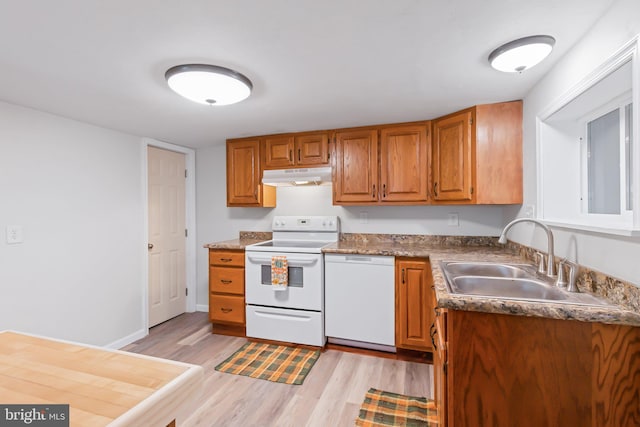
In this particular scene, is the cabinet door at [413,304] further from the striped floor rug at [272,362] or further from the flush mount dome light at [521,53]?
the flush mount dome light at [521,53]

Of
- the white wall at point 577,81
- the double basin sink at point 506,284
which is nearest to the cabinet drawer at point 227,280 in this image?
the double basin sink at point 506,284

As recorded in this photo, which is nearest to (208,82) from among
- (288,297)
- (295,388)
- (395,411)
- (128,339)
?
(288,297)

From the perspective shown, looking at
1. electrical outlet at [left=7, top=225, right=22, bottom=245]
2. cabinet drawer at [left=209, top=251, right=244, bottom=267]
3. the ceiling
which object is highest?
the ceiling

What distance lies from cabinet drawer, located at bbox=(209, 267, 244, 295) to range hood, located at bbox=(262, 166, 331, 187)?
A: 0.99 m

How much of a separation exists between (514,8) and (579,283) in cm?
130

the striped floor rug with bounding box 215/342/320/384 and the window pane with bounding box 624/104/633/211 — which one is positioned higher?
the window pane with bounding box 624/104/633/211

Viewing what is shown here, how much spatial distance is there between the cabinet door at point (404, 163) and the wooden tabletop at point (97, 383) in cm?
242

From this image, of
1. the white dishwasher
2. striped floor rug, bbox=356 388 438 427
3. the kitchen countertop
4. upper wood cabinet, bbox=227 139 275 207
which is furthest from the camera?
upper wood cabinet, bbox=227 139 275 207

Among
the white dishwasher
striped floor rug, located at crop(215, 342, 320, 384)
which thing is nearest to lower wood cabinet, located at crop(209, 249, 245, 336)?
striped floor rug, located at crop(215, 342, 320, 384)

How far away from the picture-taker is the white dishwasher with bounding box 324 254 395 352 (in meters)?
2.56

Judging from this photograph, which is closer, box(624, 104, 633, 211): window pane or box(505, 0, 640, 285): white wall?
box(505, 0, 640, 285): white wall

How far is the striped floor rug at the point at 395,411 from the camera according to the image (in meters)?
1.80

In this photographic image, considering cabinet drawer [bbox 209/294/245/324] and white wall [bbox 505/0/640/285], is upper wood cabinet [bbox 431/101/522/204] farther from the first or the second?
cabinet drawer [bbox 209/294/245/324]

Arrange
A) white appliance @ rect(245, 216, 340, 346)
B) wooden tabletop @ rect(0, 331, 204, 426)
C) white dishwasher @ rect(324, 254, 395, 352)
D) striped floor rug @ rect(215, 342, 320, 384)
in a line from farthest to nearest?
white appliance @ rect(245, 216, 340, 346) → white dishwasher @ rect(324, 254, 395, 352) → striped floor rug @ rect(215, 342, 320, 384) → wooden tabletop @ rect(0, 331, 204, 426)
